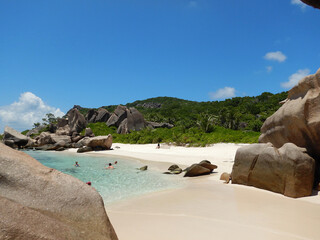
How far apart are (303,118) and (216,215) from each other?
492 centimetres

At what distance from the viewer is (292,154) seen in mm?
7609

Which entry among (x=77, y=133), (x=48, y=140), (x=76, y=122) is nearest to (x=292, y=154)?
(x=48, y=140)

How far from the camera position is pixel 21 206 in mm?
2383

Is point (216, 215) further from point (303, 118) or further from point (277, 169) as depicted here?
point (303, 118)

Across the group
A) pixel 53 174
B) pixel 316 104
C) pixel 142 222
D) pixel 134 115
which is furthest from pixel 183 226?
pixel 134 115

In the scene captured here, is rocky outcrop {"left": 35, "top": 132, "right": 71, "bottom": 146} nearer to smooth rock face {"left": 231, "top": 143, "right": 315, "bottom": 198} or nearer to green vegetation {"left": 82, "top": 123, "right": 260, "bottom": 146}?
green vegetation {"left": 82, "top": 123, "right": 260, "bottom": 146}

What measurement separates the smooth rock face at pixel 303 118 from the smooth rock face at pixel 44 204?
7.86 meters

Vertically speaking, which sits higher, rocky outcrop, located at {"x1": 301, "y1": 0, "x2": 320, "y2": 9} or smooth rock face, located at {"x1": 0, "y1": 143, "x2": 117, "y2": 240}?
rocky outcrop, located at {"x1": 301, "y1": 0, "x2": 320, "y2": 9}

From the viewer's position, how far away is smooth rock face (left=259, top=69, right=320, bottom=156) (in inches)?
314

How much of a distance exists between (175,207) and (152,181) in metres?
Result: 4.81

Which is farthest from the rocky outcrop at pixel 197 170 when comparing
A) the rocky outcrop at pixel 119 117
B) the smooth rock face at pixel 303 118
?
the rocky outcrop at pixel 119 117

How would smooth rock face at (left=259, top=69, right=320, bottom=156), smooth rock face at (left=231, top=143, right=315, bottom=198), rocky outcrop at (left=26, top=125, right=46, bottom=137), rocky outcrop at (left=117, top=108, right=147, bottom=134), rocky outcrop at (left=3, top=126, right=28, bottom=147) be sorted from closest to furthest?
smooth rock face at (left=231, top=143, right=315, bottom=198) < smooth rock face at (left=259, top=69, right=320, bottom=156) < rocky outcrop at (left=3, top=126, right=28, bottom=147) < rocky outcrop at (left=117, top=108, right=147, bottom=134) < rocky outcrop at (left=26, top=125, right=46, bottom=137)

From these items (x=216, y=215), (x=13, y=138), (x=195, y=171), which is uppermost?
(x=195, y=171)

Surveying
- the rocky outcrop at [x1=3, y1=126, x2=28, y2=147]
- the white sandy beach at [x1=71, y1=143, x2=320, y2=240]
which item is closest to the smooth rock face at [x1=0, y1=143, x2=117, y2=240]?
the white sandy beach at [x1=71, y1=143, x2=320, y2=240]
